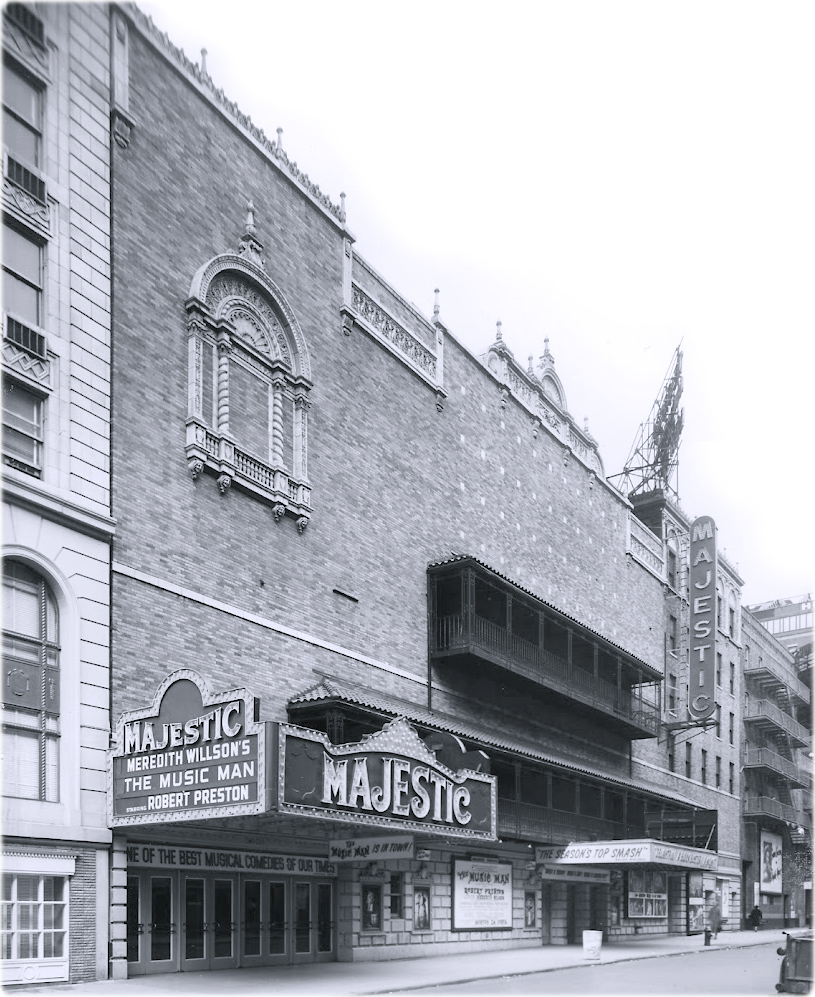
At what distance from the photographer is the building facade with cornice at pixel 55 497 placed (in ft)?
61.0

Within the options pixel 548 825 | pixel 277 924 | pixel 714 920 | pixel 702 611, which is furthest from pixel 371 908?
pixel 702 611

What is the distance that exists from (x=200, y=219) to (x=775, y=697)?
54132 millimetres

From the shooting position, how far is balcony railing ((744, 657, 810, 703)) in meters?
62.5

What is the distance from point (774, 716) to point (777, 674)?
10.7ft

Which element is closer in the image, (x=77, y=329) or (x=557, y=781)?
(x=77, y=329)

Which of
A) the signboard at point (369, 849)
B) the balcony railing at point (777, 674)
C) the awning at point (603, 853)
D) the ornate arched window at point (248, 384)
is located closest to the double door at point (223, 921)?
the signboard at point (369, 849)

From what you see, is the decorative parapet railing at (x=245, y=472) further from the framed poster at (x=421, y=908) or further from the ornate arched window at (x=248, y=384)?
the framed poster at (x=421, y=908)

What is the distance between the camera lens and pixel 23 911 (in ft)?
59.4

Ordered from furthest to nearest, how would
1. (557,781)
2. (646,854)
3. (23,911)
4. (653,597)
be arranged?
(653,597) → (557,781) → (646,854) → (23,911)

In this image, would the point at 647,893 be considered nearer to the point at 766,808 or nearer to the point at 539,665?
the point at 539,665

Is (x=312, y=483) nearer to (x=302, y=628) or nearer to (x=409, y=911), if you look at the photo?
(x=302, y=628)

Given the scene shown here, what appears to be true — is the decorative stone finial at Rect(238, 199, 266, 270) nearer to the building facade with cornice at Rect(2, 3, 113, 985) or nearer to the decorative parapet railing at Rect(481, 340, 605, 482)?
the building facade with cornice at Rect(2, 3, 113, 985)

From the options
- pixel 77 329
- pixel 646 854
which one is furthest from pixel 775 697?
pixel 77 329

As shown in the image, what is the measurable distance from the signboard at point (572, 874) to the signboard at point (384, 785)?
10.9 m
